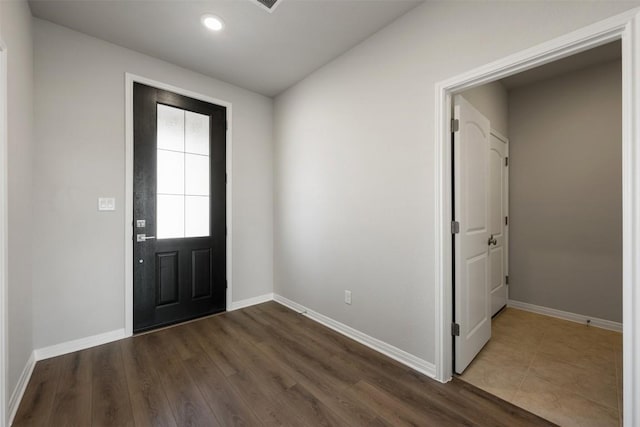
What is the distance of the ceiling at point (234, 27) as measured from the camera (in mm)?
2041

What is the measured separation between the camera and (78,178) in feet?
7.66

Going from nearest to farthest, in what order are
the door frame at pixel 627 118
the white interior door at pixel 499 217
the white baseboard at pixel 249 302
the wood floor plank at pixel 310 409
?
the door frame at pixel 627 118 → the wood floor plank at pixel 310 409 → the white interior door at pixel 499 217 → the white baseboard at pixel 249 302

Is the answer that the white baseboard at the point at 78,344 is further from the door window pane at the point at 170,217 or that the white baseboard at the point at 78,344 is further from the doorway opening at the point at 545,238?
the doorway opening at the point at 545,238

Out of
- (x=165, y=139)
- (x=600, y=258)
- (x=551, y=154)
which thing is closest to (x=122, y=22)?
(x=165, y=139)

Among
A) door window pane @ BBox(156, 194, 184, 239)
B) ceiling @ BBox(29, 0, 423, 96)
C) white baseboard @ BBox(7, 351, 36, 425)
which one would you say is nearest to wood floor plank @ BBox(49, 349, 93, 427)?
white baseboard @ BBox(7, 351, 36, 425)

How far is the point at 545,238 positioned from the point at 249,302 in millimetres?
3711

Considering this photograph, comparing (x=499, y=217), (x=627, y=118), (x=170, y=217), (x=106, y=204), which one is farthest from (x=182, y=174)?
(x=499, y=217)

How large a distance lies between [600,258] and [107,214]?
16.3 ft

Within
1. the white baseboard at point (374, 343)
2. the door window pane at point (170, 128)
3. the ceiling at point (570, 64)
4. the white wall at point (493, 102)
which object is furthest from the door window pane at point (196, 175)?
the ceiling at point (570, 64)

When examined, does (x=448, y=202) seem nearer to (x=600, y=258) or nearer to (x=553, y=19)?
(x=553, y=19)

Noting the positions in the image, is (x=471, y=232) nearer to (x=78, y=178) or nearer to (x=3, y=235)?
(x=3, y=235)

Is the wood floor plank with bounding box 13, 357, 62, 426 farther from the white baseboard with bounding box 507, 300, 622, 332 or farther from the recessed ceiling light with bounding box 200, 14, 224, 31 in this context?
the white baseboard with bounding box 507, 300, 622, 332

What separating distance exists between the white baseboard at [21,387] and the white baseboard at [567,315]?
463 cm

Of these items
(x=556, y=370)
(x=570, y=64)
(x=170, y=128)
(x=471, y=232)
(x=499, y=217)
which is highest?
(x=570, y=64)
